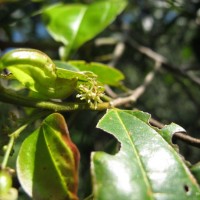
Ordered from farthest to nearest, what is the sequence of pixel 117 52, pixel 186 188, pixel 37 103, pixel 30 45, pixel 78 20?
pixel 117 52, pixel 30 45, pixel 78 20, pixel 37 103, pixel 186 188

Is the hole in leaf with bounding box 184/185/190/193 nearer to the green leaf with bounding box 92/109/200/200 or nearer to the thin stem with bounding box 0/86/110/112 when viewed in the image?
the green leaf with bounding box 92/109/200/200

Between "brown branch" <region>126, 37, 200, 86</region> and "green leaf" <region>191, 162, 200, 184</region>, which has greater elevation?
"green leaf" <region>191, 162, 200, 184</region>

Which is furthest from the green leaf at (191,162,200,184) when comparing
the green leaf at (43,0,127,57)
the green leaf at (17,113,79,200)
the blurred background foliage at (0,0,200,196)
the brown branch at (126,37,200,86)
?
the brown branch at (126,37,200,86)

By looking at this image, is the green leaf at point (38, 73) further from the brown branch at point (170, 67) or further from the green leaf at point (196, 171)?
the brown branch at point (170, 67)

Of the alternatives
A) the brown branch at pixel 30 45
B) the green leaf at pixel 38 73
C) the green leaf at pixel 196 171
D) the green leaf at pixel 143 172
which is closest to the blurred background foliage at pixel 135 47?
the brown branch at pixel 30 45

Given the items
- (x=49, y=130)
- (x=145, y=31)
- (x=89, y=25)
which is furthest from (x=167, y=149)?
(x=145, y=31)

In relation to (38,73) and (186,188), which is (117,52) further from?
(186,188)

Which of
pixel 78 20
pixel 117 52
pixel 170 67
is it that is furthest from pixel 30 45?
pixel 170 67
